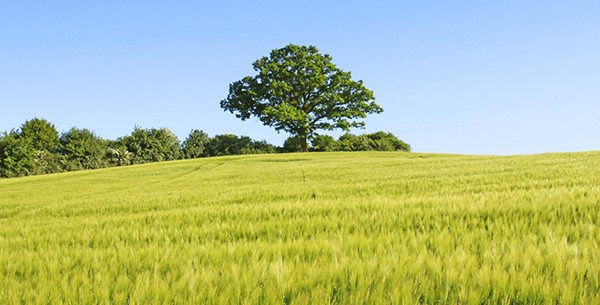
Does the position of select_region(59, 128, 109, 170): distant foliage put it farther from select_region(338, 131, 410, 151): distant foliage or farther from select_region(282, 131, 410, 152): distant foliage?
select_region(338, 131, 410, 151): distant foliage

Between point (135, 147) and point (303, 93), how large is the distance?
23250 millimetres

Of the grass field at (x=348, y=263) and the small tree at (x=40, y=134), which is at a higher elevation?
the small tree at (x=40, y=134)

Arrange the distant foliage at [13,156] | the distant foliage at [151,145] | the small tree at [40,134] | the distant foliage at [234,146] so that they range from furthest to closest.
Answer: the small tree at [40,134] < the distant foliage at [234,146] < the distant foliage at [151,145] < the distant foliage at [13,156]

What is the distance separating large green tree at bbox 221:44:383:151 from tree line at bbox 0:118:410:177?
10.2 ft

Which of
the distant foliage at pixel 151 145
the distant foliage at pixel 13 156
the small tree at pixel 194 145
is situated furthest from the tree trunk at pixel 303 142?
the distant foliage at pixel 13 156

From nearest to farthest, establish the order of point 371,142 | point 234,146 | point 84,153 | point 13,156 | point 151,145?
1. point 13,156
2. point 84,153
3. point 151,145
4. point 234,146
5. point 371,142

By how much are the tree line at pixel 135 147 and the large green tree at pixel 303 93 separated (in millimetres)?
3113

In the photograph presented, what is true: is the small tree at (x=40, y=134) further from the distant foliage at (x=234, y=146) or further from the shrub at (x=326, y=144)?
the shrub at (x=326, y=144)

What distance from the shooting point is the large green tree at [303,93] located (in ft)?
130

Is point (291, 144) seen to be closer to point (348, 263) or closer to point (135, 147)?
point (135, 147)

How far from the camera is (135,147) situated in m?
42.1

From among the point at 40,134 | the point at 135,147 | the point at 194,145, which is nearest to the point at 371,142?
the point at 194,145

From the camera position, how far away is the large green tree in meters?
39.6

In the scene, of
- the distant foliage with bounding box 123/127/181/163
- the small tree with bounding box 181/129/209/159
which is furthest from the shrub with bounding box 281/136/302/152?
the distant foliage with bounding box 123/127/181/163
